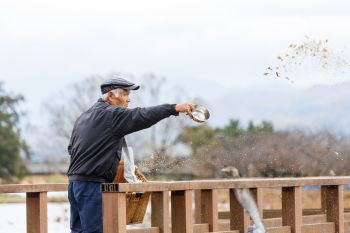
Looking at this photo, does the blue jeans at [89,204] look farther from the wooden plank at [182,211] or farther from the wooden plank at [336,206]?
the wooden plank at [336,206]

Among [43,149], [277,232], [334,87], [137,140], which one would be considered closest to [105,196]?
[277,232]

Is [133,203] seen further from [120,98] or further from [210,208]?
[210,208]

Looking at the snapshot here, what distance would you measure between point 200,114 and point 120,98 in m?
0.78

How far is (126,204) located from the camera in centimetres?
938

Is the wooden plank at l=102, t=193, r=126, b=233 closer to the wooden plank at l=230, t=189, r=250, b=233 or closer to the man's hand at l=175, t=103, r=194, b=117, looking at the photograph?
the man's hand at l=175, t=103, r=194, b=117

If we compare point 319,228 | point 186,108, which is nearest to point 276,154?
point 319,228

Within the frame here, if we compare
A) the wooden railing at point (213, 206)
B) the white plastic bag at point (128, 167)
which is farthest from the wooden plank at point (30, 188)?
the white plastic bag at point (128, 167)

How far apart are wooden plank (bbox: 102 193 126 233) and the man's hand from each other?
760 mm

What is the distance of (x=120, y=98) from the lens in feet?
31.3

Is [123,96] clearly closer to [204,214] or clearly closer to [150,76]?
[204,214]

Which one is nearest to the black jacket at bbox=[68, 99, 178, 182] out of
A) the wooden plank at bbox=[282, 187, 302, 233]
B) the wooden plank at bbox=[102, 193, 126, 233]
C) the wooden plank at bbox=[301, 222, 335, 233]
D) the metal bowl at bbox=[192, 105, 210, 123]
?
the wooden plank at bbox=[102, 193, 126, 233]

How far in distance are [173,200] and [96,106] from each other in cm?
111

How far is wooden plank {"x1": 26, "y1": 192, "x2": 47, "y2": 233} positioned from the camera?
11.4 meters

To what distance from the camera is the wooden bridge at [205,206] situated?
923 cm
